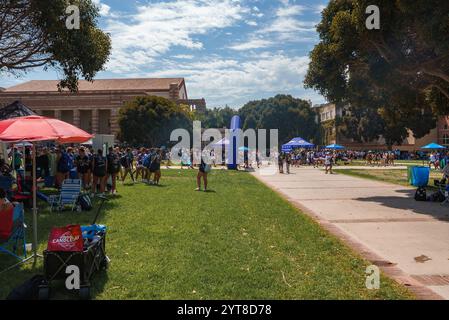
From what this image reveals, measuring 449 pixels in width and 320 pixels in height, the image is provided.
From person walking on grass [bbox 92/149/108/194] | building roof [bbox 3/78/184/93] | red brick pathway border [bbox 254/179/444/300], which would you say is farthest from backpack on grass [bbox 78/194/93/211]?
building roof [bbox 3/78/184/93]

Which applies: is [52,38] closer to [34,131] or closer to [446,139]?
[34,131]

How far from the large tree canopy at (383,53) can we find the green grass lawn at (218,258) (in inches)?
241

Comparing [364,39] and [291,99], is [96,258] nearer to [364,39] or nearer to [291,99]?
[364,39]

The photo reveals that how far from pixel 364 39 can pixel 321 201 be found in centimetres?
543

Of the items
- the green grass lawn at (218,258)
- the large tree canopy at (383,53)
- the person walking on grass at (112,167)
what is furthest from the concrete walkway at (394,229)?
the person walking on grass at (112,167)

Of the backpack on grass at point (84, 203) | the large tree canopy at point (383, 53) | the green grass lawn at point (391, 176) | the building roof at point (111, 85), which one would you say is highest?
the building roof at point (111, 85)

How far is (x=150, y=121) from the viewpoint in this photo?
2422 inches

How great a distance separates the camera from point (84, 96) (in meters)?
77.7

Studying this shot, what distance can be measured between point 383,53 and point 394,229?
24.4ft

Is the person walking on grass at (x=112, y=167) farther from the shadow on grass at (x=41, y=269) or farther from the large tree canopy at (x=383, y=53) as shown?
the large tree canopy at (x=383, y=53)

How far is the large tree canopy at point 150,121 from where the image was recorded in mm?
61688

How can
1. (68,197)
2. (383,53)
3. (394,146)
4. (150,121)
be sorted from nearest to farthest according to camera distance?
1. (68,197)
2. (383,53)
3. (150,121)
4. (394,146)

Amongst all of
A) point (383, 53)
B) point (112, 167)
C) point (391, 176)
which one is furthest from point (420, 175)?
point (112, 167)
